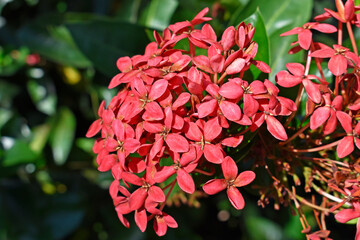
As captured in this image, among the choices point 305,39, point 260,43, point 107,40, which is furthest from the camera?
point 107,40

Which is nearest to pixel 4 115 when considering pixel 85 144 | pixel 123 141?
pixel 85 144

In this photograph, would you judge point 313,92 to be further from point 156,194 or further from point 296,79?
point 156,194

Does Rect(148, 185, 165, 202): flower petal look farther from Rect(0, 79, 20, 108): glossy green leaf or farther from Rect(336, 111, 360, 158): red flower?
Rect(0, 79, 20, 108): glossy green leaf

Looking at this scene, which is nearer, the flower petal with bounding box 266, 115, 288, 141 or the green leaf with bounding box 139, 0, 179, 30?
the flower petal with bounding box 266, 115, 288, 141

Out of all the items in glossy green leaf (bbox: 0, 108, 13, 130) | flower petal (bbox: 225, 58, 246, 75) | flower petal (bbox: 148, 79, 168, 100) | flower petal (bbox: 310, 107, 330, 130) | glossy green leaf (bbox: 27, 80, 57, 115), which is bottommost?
glossy green leaf (bbox: 0, 108, 13, 130)

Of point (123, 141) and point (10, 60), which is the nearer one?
point (123, 141)

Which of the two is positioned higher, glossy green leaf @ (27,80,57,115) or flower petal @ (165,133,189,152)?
flower petal @ (165,133,189,152)

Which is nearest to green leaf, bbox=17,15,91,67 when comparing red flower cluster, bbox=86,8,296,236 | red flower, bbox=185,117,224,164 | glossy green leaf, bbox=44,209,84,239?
glossy green leaf, bbox=44,209,84,239
